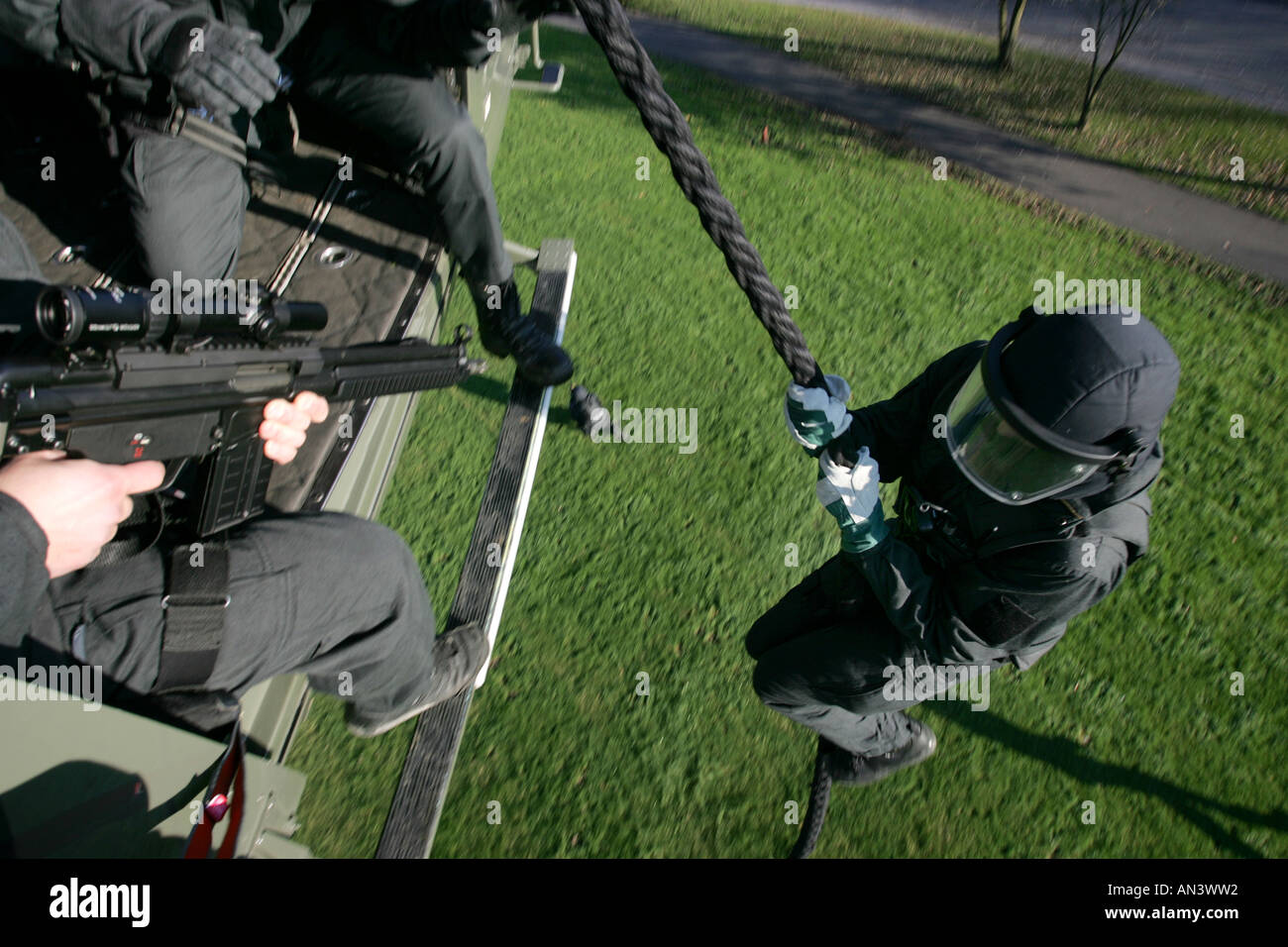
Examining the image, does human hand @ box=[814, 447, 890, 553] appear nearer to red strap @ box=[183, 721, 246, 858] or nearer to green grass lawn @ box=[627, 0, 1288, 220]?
red strap @ box=[183, 721, 246, 858]

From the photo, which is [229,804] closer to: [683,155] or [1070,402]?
[683,155]

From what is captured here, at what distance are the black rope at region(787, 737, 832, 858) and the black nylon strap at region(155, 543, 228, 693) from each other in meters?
2.11

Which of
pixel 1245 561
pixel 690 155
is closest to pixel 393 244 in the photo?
pixel 690 155

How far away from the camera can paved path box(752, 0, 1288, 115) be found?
991 cm

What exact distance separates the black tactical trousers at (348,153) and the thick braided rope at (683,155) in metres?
2.23

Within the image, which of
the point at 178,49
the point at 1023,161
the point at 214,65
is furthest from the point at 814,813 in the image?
the point at 1023,161

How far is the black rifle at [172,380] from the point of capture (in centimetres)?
178

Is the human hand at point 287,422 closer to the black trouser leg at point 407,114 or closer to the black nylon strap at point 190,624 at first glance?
the black nylon strap at point 190,624

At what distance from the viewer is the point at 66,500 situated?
1.76 m

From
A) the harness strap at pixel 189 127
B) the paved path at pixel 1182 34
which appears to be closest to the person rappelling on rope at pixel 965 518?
the harness strap at pixel 189 127

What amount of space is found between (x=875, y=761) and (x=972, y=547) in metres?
1.08

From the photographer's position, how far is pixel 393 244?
10.7ft

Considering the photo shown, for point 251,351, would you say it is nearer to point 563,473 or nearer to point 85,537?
point 85,537

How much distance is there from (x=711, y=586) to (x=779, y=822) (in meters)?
1.06
